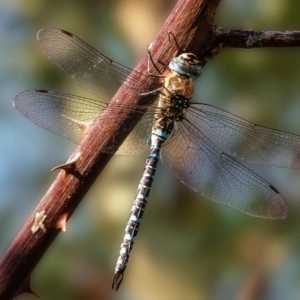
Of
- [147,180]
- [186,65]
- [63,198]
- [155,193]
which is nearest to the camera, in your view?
[63,198]

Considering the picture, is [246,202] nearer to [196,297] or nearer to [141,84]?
[141,84]

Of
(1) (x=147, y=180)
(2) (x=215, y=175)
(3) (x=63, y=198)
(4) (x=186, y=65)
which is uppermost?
(4) (x=186, y=65)

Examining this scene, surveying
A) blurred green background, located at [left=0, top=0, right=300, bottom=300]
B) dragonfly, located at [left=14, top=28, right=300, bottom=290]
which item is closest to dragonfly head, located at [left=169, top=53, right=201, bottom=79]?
dragonfly, located at [left=14, top=28, right=300, bottom=290]

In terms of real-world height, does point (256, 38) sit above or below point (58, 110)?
above

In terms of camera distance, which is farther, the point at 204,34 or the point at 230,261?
the point at 230,261

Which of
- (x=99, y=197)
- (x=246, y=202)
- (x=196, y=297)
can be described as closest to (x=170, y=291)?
(x=196, y=297)

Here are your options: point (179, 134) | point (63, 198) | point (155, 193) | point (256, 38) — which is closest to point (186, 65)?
point (256, 38)

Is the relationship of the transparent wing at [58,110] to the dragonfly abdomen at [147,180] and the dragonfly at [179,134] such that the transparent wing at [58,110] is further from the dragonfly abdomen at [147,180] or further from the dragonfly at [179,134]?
the dragonfly abdomen at [147,180]

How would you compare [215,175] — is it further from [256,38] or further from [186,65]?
[256,38]
